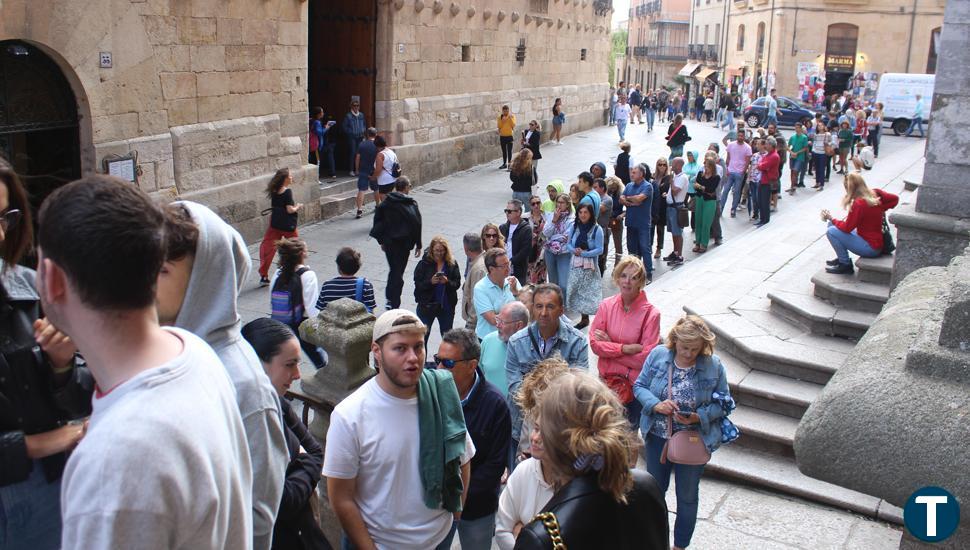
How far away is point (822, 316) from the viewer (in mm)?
7629

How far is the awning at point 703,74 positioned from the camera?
2089 inches

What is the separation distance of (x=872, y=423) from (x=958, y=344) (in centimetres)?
62

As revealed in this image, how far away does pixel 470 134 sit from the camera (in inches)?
802

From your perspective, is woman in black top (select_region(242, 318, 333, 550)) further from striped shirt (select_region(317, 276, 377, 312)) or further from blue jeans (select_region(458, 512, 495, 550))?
striped shirt (select_region(317, 276, 377, 312))

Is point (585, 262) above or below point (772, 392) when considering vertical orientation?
above

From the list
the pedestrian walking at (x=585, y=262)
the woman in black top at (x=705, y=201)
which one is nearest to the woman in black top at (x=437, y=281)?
the pedestrian walking at (x=585, y=262)

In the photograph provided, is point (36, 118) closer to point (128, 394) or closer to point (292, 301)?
point (292, 301)

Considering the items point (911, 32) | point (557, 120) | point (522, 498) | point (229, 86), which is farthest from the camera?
point (911, 32)

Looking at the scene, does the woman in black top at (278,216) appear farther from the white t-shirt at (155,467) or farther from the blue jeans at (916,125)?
the blue jeans at (916,125)

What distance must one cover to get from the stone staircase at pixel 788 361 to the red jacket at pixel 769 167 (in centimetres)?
709

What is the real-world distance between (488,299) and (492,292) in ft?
0.22

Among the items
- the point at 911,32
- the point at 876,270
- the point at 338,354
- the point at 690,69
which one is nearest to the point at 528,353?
the point at 338,354

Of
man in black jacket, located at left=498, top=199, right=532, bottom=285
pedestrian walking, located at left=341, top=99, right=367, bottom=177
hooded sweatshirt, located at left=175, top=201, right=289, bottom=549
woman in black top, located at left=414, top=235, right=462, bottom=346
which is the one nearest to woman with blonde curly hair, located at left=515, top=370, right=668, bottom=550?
hooded sweatshirt, located at left=175, top=201, right=289, bottom=549

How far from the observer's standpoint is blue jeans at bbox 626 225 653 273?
11688 millimetres
